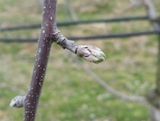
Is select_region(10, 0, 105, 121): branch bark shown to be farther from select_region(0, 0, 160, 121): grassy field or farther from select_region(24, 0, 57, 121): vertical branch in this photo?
select_region(0, 0, 160, 121): grassy field

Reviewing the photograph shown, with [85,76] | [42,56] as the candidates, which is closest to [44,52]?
[42,56]

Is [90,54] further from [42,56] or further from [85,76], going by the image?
[85,76]

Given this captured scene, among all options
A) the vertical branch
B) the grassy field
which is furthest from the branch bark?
the grassy field

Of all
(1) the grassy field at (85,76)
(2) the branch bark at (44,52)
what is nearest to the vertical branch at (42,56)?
(2) the branch bark at (44,52)

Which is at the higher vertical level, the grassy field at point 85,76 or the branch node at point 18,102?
the grassy field at point 85,76

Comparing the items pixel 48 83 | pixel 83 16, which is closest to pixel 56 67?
pixel 48 83

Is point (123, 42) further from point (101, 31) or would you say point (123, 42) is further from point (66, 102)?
point (66, 102)

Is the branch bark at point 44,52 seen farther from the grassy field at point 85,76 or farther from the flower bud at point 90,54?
the grassy field at point 85,76
